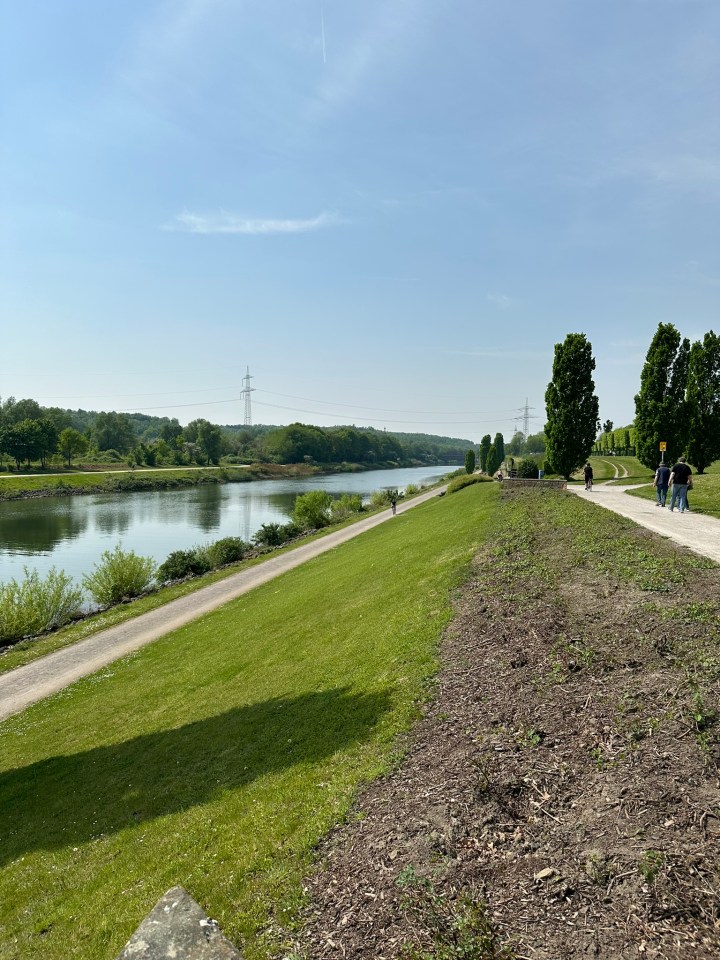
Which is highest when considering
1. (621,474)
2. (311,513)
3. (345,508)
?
(621,474)

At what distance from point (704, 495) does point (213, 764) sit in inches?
857

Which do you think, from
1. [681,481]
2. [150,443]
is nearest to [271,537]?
[681,481]

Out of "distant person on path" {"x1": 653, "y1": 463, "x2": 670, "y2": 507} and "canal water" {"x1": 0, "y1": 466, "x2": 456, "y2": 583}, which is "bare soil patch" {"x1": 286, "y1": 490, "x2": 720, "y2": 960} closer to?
"distant person on path" {"x1": 653, "y1": 463, "x2": 670, "y2": 507}

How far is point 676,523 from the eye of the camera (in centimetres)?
1606

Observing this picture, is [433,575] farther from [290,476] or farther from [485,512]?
[290,476]

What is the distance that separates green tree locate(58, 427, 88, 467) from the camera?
112375mm

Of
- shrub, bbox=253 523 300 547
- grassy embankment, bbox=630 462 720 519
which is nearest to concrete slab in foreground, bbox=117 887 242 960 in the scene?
grassy embankment, bbox=630 462 720 519

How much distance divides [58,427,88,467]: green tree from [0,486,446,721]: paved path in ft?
331

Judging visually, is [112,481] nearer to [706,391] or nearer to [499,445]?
[499,445]

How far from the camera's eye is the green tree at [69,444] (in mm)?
112375

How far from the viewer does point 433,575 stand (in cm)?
1405

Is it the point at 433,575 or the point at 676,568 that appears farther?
the point at 433,575

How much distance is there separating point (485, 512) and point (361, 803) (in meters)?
17.2

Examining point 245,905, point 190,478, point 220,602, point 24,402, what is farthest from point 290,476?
point 245,905
